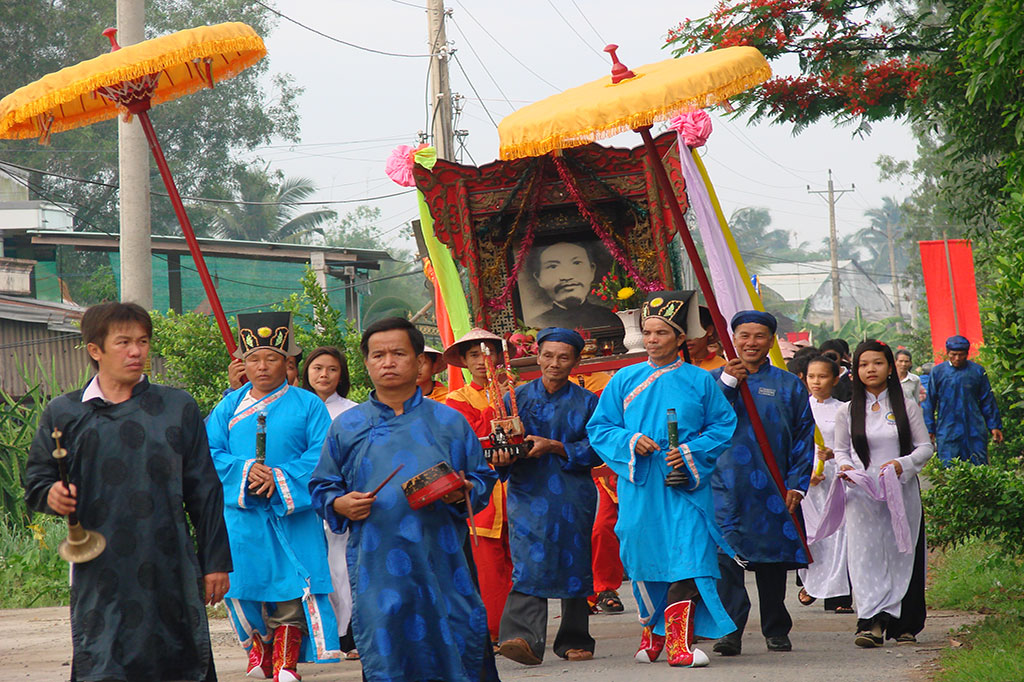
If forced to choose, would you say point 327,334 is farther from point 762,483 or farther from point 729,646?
point 729,646

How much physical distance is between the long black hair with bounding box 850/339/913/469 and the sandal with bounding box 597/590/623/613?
2.54m

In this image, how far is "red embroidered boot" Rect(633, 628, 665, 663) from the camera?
7.22 meters

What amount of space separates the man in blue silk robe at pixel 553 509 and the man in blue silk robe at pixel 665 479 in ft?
1.02

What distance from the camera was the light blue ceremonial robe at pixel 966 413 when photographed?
14336mm

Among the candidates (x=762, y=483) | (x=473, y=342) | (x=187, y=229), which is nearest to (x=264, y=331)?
(x=187, y=229)

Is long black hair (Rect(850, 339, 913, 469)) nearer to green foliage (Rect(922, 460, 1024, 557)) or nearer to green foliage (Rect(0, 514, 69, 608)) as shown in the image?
green foliage (Rect(922, 460, 1024, 557))

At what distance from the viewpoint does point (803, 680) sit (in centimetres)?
640

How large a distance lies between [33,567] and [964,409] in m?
9.87

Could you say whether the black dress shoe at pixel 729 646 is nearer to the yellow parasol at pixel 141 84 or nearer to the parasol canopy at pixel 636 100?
the parasol canopy at pixel 636 100

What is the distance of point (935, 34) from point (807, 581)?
487 centimetres

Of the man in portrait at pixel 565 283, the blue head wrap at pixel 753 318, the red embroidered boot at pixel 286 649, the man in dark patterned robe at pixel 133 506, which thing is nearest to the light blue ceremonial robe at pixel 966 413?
the man in portrait at pixel 565 283

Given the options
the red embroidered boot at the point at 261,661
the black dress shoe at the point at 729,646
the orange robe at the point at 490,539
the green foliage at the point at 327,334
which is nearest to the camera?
the black dress shoe at the point at 729,646

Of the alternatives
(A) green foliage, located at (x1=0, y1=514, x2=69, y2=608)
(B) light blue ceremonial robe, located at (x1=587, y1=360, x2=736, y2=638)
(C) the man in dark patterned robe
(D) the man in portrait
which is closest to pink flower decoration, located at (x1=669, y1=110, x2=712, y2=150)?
(D) the man in portrait

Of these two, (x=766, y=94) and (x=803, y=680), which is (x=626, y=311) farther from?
(x=803, y=680)
